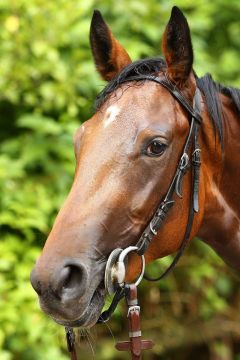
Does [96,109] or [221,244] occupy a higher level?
[96,109]

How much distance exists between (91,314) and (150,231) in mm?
349

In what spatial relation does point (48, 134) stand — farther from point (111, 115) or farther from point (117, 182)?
point (117, 182)

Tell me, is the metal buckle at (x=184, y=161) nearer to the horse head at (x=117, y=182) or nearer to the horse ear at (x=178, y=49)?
the horse head at (x=117, y=182)

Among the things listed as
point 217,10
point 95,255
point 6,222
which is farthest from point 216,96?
point 217,10

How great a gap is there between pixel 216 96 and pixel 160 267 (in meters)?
1.96

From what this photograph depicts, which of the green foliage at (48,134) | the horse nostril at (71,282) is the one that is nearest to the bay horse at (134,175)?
the horse nostril at (71,282)

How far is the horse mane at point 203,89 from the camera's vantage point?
7.79ft

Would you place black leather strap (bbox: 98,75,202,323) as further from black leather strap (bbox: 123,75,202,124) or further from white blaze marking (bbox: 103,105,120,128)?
white blaze marking (bbox: 103,105,120,128)

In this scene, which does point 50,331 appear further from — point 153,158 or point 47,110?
point 153,158

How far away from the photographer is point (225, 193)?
2.57m

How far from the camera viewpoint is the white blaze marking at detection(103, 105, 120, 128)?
2219mm

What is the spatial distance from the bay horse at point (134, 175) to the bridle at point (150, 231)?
2 cm

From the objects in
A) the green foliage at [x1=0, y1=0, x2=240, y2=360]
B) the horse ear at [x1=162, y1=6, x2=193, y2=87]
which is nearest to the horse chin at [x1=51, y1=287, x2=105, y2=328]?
the horse ear at [x1=162, y1=6, x2=193, y2=87]

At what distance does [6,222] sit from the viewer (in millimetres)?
3662
